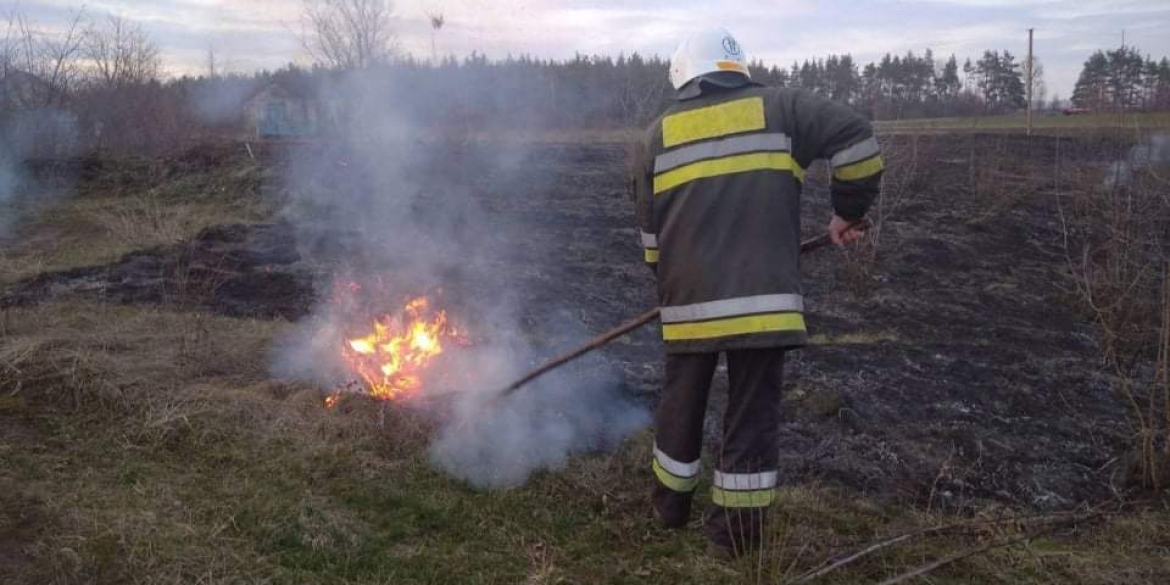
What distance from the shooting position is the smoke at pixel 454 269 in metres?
4.34

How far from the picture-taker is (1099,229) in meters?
9.40

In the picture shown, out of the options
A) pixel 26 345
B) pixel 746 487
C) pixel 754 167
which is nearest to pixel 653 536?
pixel 746 487

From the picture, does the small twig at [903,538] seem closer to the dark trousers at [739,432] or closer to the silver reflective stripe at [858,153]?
the dark trousers at [739,432]

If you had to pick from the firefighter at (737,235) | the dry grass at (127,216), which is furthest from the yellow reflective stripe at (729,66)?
the dry grass at (127,216)

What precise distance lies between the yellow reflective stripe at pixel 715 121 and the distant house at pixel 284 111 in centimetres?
1514

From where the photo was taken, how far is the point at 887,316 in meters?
7.66

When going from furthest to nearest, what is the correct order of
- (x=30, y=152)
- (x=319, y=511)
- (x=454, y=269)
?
1. (x=30, y=152)
2. (x=454, y=269)
3. (x=319, y=511)

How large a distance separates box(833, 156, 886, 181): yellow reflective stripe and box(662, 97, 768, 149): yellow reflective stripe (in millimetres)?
364

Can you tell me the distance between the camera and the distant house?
62.3 ft

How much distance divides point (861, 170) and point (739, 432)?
44.3 inches

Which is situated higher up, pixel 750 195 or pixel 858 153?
pixel 858 153

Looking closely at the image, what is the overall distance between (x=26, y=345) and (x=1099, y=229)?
421 inches

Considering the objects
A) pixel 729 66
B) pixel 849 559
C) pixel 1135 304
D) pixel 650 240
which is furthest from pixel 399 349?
pixel 1135 304

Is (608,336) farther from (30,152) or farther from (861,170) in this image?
(30,152)
